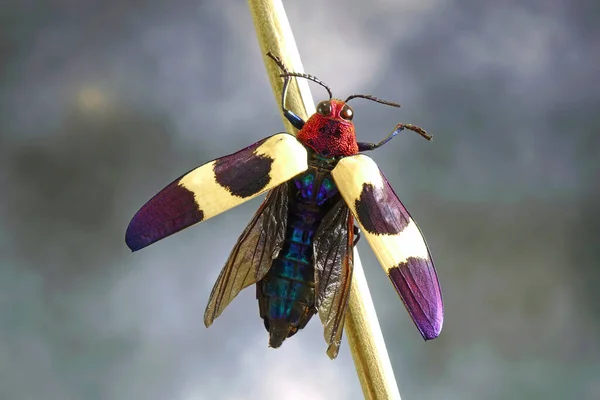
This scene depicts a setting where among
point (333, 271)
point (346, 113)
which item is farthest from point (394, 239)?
point (346, 113)

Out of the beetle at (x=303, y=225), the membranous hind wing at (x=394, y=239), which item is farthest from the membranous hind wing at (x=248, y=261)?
the membranous hind wing at (x=394, y=239)

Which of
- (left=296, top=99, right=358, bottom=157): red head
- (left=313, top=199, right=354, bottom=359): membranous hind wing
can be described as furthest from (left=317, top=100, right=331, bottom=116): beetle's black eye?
(left=313, top=199, right=354, bottom=359): membranous hind wing

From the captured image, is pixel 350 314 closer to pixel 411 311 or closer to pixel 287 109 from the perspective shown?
pixel 411 311

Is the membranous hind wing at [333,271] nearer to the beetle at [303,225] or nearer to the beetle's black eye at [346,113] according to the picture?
the beetle at [303,225]

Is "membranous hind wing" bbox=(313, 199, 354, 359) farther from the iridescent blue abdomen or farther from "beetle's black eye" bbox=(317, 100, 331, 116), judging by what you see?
"beetle's black eye" bbox=(317, 100, 331, 116)

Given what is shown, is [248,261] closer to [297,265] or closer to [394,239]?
[297,265]

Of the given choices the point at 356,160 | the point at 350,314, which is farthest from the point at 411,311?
the point at 356,160
